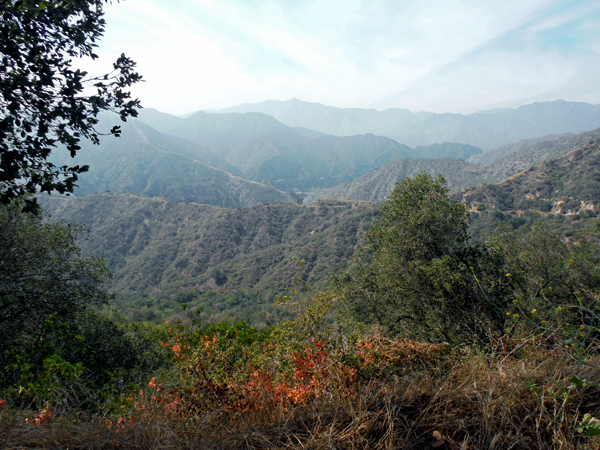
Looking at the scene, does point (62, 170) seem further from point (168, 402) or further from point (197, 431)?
point (197, 431)

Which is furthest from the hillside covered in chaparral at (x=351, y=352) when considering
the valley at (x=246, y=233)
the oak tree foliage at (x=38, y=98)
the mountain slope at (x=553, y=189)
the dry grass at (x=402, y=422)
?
the mountain slope at (x=553, y=189)

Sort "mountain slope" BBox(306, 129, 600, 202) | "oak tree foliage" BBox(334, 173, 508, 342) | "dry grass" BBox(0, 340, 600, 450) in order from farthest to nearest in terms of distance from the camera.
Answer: "mountain slope" BBox(306, 129, 600, 202) → "oak tree foliage" BBox(334, 173, 508, 342) → "dry grass" BBox(0, 340, 600, 450)

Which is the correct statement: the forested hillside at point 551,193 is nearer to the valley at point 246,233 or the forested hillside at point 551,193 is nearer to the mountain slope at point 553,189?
the mountain slope at point 553,189

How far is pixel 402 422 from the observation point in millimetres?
2480

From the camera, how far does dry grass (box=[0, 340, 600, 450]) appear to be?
88.9 inches

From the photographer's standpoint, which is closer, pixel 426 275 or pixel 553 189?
pixel 426 275

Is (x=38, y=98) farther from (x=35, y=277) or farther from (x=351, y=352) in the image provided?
(x=35, y=277)

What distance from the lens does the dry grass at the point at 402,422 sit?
2.26 m

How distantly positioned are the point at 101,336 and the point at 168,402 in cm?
1128

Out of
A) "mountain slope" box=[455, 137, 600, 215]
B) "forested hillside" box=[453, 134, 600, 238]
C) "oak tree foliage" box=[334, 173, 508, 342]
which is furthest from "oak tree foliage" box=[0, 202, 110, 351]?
"mountain slope" box=[455, 137, 600, 215]

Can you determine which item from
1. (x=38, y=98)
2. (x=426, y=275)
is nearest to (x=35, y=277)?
(x=38, y=98)

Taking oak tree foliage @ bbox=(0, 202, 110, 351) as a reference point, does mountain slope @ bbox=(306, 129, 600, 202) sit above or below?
above

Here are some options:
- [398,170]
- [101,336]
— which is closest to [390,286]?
[101,336]

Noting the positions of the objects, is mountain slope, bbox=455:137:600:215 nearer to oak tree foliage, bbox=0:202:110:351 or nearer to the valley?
the valley
